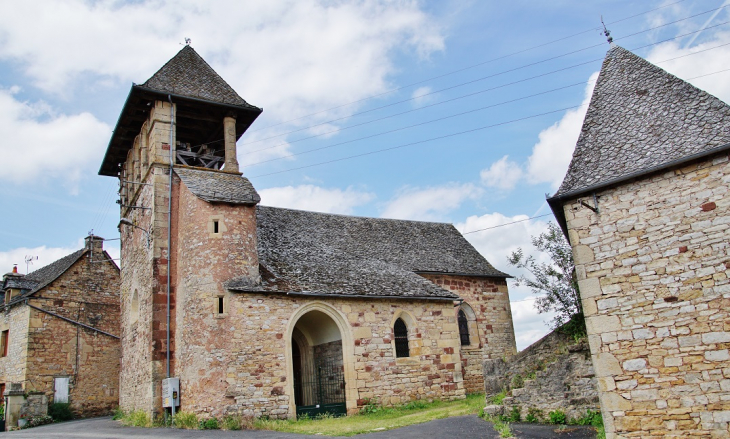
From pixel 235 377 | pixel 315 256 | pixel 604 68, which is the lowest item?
pixel 235 377

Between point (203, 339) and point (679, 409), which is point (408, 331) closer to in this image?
point (203, 339)

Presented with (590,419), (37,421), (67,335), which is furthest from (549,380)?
(67,335)

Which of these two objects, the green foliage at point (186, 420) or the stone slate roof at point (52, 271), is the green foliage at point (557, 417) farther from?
the stone slate roof at point (52, 271)

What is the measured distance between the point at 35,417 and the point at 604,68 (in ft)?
67.3

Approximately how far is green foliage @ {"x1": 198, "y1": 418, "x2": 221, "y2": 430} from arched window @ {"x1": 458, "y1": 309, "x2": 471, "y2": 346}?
11.0m

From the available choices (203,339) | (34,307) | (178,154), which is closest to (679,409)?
(203,339)

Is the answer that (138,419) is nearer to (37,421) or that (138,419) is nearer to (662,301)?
(37,421)

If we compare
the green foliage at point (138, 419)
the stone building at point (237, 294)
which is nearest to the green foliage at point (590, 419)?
the stone building at point (237, 294)

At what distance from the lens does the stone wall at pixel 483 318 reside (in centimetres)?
2112

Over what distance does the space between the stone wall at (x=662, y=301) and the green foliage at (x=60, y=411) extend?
19.0m

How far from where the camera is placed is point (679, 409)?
797 cm

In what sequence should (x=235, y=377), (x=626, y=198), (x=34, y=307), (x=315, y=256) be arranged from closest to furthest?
(x=626, y=198)
(x=235, y=377)
(x=315, y=256)
(x=34, y=307)

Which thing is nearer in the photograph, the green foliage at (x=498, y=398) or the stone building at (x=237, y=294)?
the green foliage at (x=498, y=398)

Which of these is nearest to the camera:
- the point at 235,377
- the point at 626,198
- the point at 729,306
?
the point at 729,306
